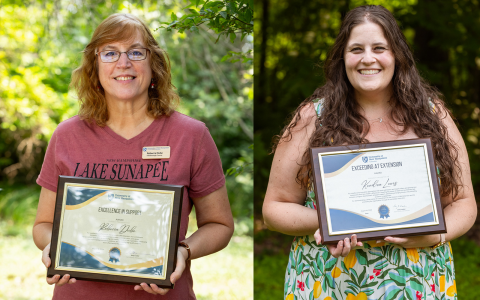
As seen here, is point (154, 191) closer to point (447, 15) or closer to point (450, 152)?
point (450, 152)

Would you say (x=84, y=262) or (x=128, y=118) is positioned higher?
(x=128, y=118)

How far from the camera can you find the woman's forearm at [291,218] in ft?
4.83

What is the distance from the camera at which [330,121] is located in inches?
59.6

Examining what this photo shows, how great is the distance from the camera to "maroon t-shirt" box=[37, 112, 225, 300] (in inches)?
60.2

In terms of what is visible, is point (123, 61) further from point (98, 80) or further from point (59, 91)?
point (59, 91)

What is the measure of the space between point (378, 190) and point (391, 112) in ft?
1.14

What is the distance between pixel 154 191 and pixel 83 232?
27cm

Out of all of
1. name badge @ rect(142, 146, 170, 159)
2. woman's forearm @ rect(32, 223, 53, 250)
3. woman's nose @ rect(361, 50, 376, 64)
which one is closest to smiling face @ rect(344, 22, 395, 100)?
woman's nose @ rect(361, 50, 376, 64)

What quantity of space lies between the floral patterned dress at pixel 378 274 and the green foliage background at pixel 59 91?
4.38 metres

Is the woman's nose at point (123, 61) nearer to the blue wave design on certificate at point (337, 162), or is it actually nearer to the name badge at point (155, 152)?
the name badge at point (155, 152)

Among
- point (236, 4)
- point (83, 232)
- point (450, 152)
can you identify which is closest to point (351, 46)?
point (450, 152)

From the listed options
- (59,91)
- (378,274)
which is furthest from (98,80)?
(59,91)

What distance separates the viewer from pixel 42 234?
5.27 feet

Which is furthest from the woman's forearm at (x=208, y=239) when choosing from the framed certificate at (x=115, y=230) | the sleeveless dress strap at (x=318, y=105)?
the sleeveless dress strap at (x=318, y=105)
